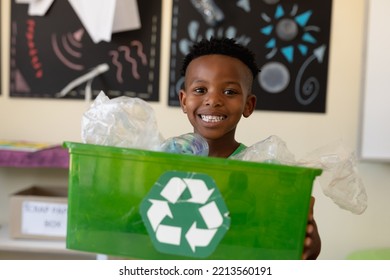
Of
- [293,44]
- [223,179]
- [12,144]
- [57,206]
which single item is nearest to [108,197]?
[223,179]

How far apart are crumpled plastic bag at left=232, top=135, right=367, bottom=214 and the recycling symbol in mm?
136

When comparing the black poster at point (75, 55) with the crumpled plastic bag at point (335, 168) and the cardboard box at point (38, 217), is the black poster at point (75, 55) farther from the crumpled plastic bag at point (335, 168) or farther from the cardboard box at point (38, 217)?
the crumpled plastic bag at point (335, 168)

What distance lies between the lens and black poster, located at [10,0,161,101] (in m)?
1.88

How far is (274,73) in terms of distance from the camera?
185cm

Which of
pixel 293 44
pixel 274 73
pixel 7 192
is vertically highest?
pixel 293 44

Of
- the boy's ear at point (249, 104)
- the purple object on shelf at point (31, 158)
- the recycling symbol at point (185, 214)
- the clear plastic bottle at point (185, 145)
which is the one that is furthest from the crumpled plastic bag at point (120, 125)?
the purple object on shelf at point (31, 158)

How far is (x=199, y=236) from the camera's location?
65 cm

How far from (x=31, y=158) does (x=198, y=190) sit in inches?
45.3

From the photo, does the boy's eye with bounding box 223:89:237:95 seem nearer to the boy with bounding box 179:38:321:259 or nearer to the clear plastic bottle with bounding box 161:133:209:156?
the boy with bounding box 179:38:321:259

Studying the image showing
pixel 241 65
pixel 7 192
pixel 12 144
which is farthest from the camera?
pixel 7 192

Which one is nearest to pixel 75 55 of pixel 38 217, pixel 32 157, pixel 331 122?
pixel 32 157

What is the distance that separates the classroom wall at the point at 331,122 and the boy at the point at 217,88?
0.94 m
